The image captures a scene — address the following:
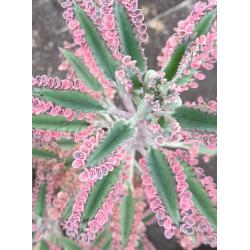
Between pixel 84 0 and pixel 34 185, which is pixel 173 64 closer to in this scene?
pixel 84 0

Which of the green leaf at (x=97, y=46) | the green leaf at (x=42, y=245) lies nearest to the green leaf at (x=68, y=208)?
the green leaf at (x=42, y=245)

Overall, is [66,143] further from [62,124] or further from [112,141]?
[112,141]

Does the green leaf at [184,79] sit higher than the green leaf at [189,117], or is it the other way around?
the green leaf at [184,79]

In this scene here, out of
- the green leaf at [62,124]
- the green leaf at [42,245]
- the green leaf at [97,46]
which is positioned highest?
the green leaf at [97,46]

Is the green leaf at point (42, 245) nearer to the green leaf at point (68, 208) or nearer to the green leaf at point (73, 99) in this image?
the green leaf at point (68, 208)

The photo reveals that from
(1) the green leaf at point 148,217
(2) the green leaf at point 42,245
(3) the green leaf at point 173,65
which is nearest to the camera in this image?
(3) the green leaf at point 173,65

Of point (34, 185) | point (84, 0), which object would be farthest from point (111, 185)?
point (84, 0)

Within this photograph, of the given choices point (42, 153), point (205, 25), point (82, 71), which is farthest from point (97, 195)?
point (205, 25)
